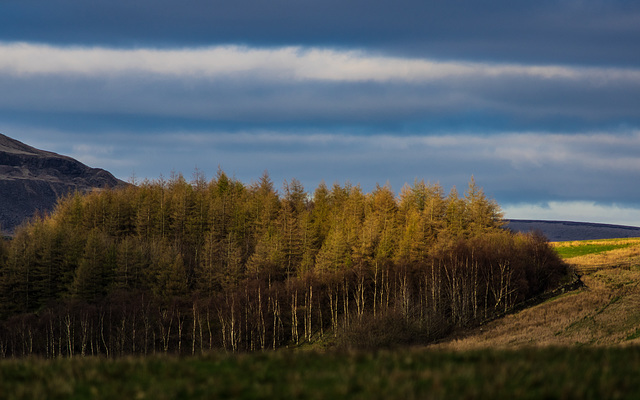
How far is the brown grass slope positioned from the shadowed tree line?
30.7ft

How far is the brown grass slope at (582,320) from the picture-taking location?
152 feet

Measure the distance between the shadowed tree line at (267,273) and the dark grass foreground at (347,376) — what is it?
158 ft

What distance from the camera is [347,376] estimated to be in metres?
12.0

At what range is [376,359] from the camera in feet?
46.3

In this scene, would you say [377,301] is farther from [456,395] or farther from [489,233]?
[456,395]

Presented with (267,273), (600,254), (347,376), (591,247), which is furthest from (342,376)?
(591,247)

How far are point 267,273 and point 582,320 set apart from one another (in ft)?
245

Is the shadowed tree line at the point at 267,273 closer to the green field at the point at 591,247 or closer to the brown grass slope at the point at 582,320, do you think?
the brown grass slope at the point at 582,320

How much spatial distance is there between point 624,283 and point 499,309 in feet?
61.8

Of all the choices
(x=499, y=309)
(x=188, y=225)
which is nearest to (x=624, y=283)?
(x=499, y=309)

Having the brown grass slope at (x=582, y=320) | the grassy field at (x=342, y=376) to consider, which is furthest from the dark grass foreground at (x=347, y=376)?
the brown grass slope at (x=582, y=320)

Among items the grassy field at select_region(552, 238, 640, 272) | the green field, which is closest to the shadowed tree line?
the grassy field at select_region(552, 238, 640, 272)

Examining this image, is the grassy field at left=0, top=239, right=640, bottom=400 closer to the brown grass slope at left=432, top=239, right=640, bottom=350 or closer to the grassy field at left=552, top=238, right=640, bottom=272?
the brown grass slope at left=432, top=239, right=640, bottom=350

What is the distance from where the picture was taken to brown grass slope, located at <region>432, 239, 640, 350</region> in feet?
152
